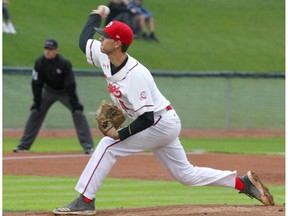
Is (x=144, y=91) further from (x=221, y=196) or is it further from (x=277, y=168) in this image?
(x=277, y=168)

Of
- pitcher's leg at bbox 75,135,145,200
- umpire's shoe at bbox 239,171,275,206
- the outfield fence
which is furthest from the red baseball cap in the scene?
the outfield fence

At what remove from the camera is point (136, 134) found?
790 centimetres

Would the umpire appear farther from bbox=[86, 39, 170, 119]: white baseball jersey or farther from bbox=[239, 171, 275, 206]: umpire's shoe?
bbox=[86, 39, 170, 119]: white baseball jersey

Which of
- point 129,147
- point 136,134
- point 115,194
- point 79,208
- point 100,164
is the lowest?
point 115,194

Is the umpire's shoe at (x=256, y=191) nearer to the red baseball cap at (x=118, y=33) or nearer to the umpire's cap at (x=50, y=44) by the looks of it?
the red baseball cap at (x=118, y=33)

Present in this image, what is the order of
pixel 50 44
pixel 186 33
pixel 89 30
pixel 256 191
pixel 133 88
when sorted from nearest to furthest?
pixel 133 88 < pixel 89 30 < pixel 256 191 < pixel 50 44 < pixel 186 33

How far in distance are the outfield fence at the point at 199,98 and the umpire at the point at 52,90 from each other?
456 centimetres

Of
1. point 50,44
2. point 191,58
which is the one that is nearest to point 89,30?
point 50,44

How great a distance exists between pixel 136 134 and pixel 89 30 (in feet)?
4.00

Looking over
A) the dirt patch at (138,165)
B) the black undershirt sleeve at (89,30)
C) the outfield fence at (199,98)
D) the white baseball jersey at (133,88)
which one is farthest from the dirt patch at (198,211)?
the outfield fence at (199,98)

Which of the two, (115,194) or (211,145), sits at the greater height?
(115,194)

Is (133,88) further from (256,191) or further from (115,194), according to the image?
(115,194)

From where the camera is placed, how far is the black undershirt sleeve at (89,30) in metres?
8.30

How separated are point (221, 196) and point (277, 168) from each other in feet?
11.3
